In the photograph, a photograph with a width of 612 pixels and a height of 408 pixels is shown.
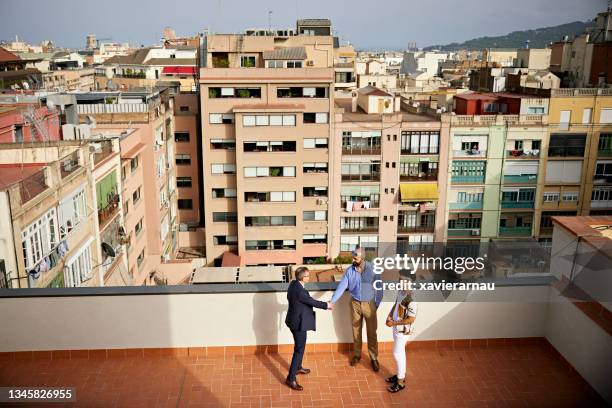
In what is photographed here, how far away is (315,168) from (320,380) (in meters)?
29.9

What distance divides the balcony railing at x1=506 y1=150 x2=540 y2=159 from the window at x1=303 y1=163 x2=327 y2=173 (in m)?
A: 12.4

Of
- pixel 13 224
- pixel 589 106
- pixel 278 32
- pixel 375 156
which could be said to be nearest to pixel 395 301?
pixel 13 224

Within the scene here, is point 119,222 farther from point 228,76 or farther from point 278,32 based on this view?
point 278,32

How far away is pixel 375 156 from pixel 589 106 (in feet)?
49.8

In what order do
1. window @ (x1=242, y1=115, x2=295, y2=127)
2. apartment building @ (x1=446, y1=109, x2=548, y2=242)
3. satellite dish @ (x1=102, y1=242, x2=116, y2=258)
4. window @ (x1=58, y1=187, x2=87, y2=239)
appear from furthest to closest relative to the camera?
apartment building @ (x1=446, y1=109, x2=548, y2=242) → window @ (x1=242, y1=115, x2=295, y2=127) → satellite dish @ (x1=102, y1=242, x2=116, y2=258) → window @ (x1=58, y1=187, x2=87, y2=239)

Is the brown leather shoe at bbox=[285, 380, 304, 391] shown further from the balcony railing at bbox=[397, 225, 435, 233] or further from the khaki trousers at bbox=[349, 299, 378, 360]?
the balcony railing at bbox=[397, 225, 435, 233]

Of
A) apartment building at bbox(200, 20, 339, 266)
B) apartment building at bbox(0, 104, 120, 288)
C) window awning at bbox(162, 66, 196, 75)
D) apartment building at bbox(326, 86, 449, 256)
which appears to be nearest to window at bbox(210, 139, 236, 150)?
apartment building at bbox(200, 20, 339, 266)

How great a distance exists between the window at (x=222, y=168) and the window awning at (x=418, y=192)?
1105 cm

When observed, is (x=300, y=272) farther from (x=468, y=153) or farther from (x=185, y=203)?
(x=185, y=203)

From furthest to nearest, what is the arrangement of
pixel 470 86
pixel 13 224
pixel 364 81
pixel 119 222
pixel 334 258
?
pixel 364 81, pixel 470 86, pixel 334 258, pixel 119 222, pixel 13 224

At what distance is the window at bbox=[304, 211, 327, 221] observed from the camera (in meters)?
37.1

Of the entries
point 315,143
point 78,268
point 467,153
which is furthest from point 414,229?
point 78,268

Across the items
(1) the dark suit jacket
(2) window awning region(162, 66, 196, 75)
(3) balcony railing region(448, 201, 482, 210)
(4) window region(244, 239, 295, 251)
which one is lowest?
(4) window region(244, 239, 295, 251)

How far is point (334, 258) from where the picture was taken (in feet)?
124
